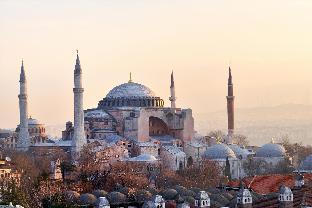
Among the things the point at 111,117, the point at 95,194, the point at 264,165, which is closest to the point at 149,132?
the point at 111,117

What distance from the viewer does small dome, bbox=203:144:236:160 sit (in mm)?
46938

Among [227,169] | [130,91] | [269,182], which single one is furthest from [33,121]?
[269,182]

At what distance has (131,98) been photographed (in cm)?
5294

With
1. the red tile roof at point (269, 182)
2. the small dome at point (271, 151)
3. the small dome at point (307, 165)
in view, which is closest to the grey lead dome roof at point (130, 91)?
the small dome at point (271, 151)

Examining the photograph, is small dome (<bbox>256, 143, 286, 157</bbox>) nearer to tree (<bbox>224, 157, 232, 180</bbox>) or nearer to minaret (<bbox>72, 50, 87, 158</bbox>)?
tree (<bbox>224, 157, 232, 180</bbox>)

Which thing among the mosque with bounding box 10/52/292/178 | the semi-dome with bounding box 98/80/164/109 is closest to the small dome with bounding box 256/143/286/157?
the mosque with bounding box 10/52/292/178

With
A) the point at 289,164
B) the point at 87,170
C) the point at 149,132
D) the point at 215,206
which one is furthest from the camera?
the point at 149,132

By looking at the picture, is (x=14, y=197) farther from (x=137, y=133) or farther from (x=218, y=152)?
(x=137, y=133)

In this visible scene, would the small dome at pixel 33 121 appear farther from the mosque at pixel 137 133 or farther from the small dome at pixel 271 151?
the small dome at pixel 271 151

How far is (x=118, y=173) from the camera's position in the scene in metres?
38.0

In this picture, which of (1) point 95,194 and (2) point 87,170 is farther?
(2) point 87,170

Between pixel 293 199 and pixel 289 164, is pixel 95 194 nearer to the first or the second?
pixel 293 199

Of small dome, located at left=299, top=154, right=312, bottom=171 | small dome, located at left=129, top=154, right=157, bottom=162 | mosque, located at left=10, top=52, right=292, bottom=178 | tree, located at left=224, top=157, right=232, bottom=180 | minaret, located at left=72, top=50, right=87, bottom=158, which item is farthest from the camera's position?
mosque, located at left=10, top=52, right=292, bottom=178

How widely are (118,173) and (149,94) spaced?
16.1 m
